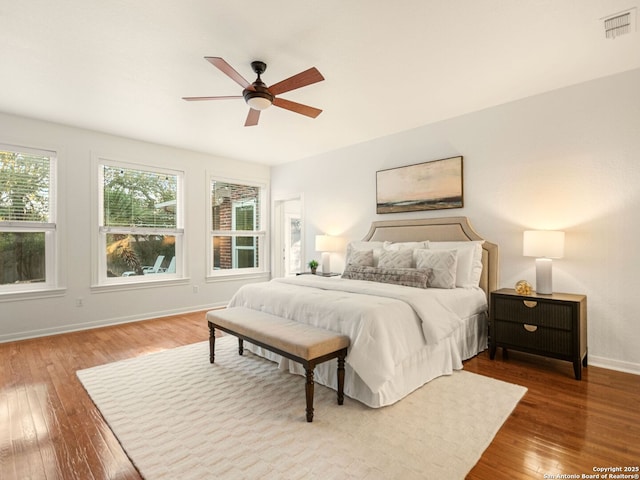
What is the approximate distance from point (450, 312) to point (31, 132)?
5133 mm

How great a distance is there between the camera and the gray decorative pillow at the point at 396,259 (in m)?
3.73

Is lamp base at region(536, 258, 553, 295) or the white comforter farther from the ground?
lamp base at region(536, 258, 553, 295)

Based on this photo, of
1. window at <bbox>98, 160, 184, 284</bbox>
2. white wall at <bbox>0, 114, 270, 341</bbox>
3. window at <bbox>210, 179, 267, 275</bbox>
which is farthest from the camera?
window at <bbox>210, 179, 267, 275</bbox>

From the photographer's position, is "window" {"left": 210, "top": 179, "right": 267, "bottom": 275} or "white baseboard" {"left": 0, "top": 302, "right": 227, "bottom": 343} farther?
"window" {"left": 210, "top": 179, "right": 267, "bottom": 275}

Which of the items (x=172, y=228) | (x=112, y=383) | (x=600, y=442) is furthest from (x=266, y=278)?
(x=600, y=442)

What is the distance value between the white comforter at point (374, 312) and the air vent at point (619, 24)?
2.27m

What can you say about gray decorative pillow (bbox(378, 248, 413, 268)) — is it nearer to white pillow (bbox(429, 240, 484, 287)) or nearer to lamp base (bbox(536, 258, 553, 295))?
white pillow (bbox(429, 240, 484, 287))

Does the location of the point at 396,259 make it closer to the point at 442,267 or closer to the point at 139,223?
the point at 442,267

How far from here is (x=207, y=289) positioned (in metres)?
5.75

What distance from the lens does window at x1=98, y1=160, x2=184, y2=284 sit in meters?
4.77

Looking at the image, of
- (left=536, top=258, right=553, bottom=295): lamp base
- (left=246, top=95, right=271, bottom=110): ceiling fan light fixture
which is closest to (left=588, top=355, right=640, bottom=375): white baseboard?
(left=536, top=258, right=553, bottom=295): lamp base

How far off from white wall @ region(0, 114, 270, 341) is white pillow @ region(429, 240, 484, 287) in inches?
160

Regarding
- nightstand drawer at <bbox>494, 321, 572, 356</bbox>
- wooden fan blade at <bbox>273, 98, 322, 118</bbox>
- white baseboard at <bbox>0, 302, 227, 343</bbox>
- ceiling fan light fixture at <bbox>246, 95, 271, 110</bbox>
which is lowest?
white baseboard at <bbox>0, 302, 227, 343</bbox>

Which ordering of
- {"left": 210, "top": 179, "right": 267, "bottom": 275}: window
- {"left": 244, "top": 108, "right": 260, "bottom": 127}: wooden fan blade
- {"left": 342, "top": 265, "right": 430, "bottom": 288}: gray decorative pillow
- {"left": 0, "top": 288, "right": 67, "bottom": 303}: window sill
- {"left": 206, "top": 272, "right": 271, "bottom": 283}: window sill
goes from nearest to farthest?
{"left": 244, "top": 108, "right": 260, "bottom": 127}: wooden fan blade
{"left": 342, "top": 265, "right": 430, "bottom": 288}: gray decorative pillow
{"left": 0, "top": 288, "right": 67, "bottom": 303}: window sill
{"left": 206, "top": 272, "right": 271, "bottom": 283}: window sill
{"left": 210, "top": 179, "right": 267, "bottom": 275}: window
